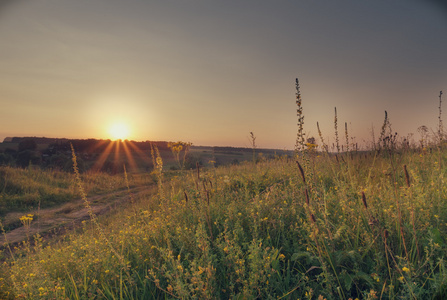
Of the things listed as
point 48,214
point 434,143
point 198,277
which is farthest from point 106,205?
point 434,143

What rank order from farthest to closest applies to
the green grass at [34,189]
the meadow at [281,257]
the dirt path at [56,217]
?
the green grass at [34,189] < the dirt path at [56,217] < the meadow at [281,257]

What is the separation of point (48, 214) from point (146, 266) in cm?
928

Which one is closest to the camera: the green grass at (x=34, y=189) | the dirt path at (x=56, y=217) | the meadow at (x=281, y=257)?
the meadow at (x=281, y=257)

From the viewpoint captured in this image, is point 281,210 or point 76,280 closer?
point 76,280

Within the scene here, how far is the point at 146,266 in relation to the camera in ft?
11.0

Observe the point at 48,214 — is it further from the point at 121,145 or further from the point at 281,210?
the point at 121,145

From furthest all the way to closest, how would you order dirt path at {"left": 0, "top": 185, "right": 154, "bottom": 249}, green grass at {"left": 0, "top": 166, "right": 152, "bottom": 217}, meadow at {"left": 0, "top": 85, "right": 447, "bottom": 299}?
green grass at {"left": 0, "top": 166, "right": 152, "bottom": 217} < dirt path at {"left": 0, "top": 185, "right": 154, "bottom": 249} < meadow at {"left": 0, "top": 85, "right": 447, "bottom": 299}

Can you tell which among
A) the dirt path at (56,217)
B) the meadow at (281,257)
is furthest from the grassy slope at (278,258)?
the dirt path at (56,217)

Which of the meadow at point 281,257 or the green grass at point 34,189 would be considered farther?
the green grass at point 34,189

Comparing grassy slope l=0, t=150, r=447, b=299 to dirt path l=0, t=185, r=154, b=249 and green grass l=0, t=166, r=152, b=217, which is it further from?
green grass l=0, t=166, r=152, b=217

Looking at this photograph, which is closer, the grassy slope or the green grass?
the grassy slope

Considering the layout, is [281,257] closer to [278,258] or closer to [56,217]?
[278,258]

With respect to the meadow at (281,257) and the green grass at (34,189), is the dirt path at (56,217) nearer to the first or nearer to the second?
the green grass at (34,189)

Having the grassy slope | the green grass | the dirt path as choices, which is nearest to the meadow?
the grassy slope
